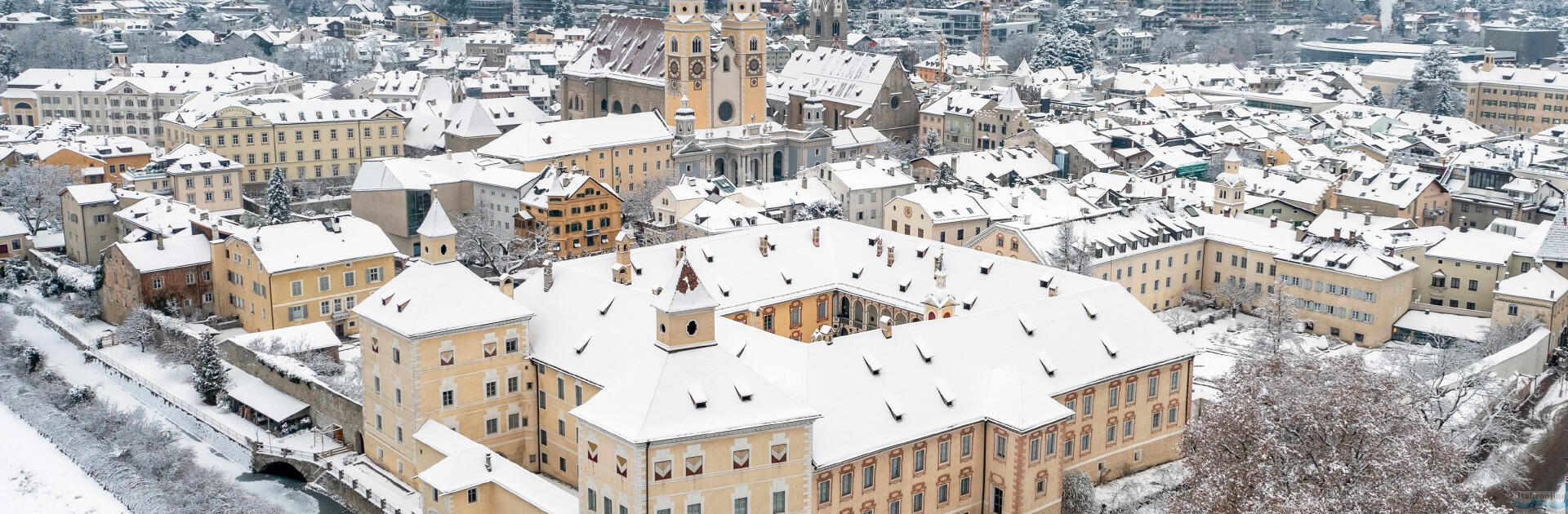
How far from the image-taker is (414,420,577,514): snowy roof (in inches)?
1818

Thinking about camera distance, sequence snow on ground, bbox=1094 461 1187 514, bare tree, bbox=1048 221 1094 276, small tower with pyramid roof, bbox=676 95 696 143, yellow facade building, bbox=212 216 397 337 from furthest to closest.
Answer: small tower with pyramid roof, bbox=676 95 696 143 < bare tree, bbox=1048 221 1094 276 < yellow facade building, bbox=212 216 397 337 < snow on ground, bbox=1094 461 1187 514

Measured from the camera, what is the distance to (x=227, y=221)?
7512 centimetres

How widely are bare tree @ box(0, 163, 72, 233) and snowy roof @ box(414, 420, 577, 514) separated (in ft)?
158

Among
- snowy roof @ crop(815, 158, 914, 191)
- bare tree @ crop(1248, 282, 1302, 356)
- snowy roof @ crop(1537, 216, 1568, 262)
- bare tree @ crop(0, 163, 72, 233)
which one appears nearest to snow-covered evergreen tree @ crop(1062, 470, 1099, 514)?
bare tree @ crop(1248, 282, 1302, 356)

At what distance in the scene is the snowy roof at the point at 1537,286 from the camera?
68.2 meters

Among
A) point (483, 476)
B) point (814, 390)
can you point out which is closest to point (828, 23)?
point (483, 476)

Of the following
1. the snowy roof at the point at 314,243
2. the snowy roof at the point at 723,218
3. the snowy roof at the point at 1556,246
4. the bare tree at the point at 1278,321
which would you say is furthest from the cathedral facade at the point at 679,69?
the snowy roof at the point at 1556,246

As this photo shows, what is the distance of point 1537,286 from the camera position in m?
68.5

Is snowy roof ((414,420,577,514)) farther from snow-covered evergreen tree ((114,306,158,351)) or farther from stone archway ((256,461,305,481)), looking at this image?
snow-covered evergreen tree ((114,306,158,351))

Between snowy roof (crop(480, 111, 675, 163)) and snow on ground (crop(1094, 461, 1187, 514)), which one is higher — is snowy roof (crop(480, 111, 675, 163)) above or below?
above

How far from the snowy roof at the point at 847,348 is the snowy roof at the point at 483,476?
152 inches

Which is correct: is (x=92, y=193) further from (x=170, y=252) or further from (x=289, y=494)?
(x=289, y=494)

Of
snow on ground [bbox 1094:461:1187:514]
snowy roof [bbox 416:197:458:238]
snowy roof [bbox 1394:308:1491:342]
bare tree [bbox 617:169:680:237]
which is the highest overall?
snowy roof [bbox 416:197:458:238]

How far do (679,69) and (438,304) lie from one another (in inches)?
2346
